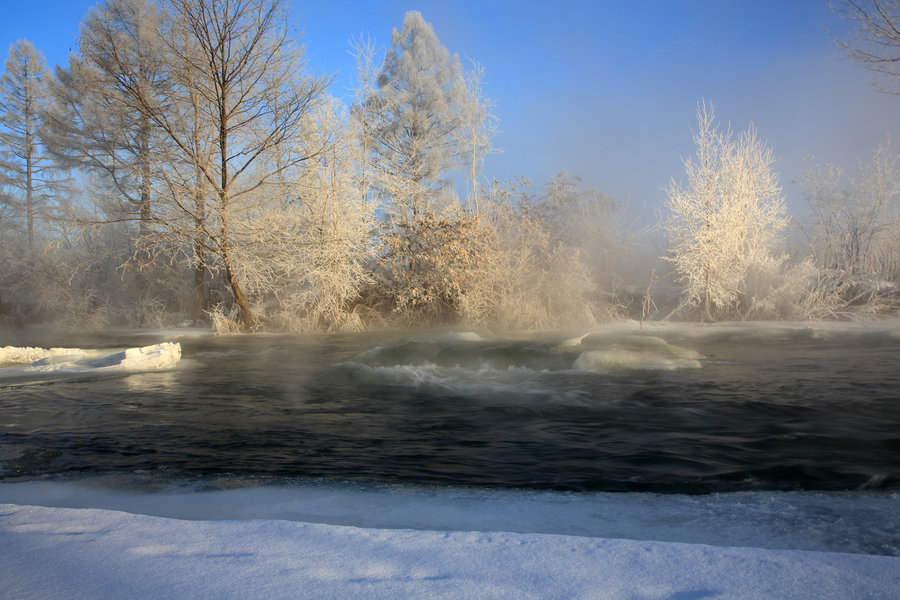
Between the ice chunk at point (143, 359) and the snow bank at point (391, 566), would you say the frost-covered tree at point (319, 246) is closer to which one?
the ice chunk at point (143, 359)

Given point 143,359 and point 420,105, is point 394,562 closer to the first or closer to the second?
point 143,359

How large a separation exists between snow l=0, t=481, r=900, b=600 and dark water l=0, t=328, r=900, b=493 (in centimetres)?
125

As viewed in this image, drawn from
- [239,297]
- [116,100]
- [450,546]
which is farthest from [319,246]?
[450,546]

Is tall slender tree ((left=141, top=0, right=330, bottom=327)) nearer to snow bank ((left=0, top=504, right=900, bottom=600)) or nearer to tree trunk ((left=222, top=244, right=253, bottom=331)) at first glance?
tree trunk ((left=222, top=244, right=253, bottom=331))

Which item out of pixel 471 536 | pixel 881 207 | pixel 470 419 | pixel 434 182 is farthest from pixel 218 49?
pixel 881 207

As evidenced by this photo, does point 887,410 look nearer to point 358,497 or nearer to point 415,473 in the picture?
point 415,473

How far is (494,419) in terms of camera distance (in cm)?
591

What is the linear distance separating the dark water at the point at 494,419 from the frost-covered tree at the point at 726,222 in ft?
17.7

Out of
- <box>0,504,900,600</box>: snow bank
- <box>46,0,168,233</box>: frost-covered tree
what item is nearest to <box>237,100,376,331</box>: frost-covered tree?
<box>46,0,168,233</box>: frost-covered tree

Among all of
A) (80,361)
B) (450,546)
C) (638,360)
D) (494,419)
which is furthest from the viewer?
(80,361)

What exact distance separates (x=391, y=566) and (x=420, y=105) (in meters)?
23.4

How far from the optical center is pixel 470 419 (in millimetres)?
5914

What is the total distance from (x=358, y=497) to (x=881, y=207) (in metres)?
21.7

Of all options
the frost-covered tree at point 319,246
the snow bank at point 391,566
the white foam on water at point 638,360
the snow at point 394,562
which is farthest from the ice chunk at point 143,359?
the snow bank at point 391,566
